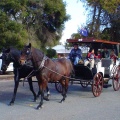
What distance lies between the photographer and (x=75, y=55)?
39.6ft

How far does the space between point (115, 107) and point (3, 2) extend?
13.3 meters

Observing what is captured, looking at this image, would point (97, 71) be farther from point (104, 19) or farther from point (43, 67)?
→ point (104, 19)

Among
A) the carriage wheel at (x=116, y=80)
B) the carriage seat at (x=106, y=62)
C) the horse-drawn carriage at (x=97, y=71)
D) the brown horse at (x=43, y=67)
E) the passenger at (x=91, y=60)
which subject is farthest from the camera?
the carriage wheel at (x=116, y=80)

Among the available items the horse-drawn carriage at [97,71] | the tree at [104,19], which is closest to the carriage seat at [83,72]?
the horse-drawn carriage at [97,71]

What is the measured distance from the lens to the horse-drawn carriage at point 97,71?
1185 cm

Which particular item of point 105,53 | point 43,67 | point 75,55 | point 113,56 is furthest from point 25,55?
point 113,56

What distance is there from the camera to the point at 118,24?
33.8m

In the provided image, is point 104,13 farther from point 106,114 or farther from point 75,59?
point 106,114

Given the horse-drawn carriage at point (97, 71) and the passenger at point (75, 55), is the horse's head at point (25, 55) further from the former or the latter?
the passenger at point (75, 55)

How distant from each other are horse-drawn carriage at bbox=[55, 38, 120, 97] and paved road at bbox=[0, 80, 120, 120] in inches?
20.2

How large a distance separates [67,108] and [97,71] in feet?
10.9

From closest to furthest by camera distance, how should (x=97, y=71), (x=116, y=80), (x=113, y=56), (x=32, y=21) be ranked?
(x=97, y=71) < (x=116, y=80) < (x=113, y=56) < (x=32, y=21)

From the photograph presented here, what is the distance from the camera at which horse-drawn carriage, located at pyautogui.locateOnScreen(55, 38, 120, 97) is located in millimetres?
11851

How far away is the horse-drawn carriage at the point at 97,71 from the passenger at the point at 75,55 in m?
0.21
